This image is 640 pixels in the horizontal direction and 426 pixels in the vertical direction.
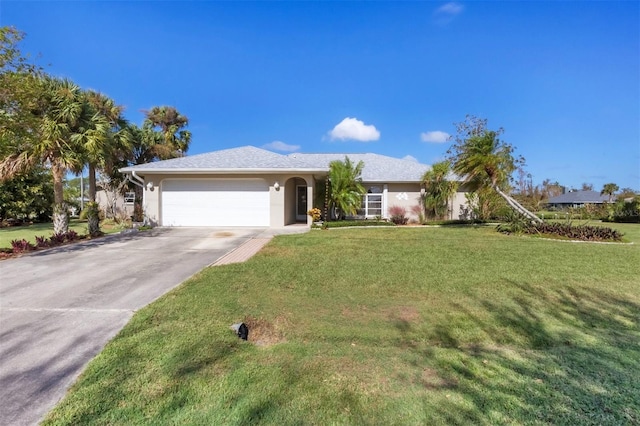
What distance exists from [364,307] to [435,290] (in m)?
1.70

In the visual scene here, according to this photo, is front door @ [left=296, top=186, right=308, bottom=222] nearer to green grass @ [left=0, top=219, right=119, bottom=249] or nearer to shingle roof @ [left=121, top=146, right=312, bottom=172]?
shingle roof @ [left=121, top=146, right=312, bottom=172]

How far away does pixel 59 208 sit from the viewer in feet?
38.7

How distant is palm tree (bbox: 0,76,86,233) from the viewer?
11.5 m

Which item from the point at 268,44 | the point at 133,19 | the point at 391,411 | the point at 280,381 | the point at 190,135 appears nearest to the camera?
the point at 391,411

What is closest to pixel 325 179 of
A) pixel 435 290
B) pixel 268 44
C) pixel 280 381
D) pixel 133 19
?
pixel 268 44

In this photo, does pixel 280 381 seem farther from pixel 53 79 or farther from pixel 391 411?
pixel 53 79

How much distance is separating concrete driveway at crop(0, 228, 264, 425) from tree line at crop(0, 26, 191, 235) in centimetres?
339

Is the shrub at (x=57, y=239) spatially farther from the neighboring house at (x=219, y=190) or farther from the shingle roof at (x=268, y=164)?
the shingle roof at (x=268, y=164)

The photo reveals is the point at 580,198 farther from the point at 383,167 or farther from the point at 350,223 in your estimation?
the point at 350,223

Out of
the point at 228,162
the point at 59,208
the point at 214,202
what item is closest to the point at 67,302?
the point at 59,208

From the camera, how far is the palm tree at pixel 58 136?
11.5 metres

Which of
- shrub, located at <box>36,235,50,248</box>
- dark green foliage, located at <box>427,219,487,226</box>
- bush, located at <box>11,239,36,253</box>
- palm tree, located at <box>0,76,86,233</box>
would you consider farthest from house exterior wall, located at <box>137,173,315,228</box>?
dark green foliage, located at <box>427,219,487,226</box>

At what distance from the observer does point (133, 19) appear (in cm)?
1118

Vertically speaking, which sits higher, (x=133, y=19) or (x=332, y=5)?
(x=332, y=5)
